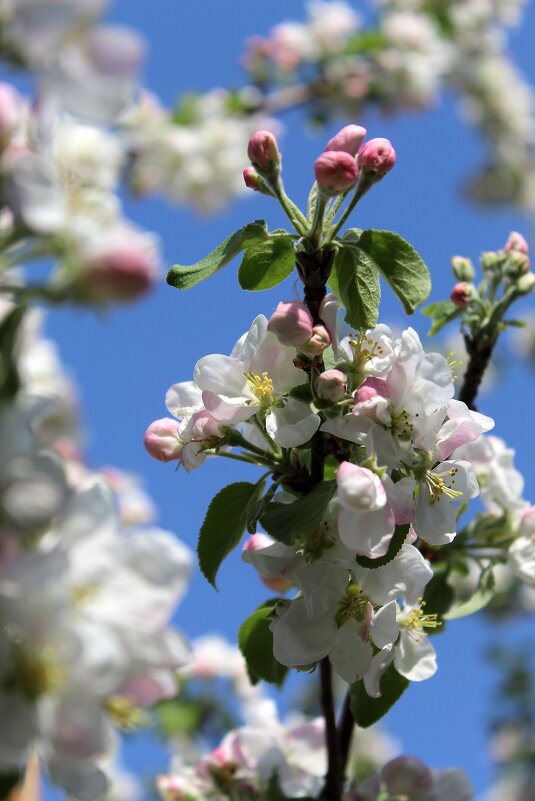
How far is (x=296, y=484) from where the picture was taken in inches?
45.3

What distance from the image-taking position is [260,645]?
129 centimetres

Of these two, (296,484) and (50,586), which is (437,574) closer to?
(296,484)

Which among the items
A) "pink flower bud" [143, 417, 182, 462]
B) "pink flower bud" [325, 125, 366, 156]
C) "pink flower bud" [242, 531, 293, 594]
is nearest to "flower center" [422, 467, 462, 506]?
"pink flower bud" [242, 531, 293, 594]

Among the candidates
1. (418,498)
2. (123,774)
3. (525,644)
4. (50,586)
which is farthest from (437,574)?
(123,774)

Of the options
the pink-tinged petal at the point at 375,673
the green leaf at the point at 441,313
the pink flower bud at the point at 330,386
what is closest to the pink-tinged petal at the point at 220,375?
the pink flower bud at the point at 330,386

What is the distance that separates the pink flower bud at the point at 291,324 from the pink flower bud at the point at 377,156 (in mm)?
218

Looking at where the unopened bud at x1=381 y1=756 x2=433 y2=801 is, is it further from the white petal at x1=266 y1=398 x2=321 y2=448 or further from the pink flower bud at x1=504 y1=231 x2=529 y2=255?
the pink flower bud at x1=504 y1=231 x2=529 y2=255

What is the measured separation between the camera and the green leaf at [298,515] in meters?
1.05

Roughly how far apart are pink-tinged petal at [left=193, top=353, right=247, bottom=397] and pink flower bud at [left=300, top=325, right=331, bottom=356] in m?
0.10

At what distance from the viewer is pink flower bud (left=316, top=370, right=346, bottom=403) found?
3.47 ft

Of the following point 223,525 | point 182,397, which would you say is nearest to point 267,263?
point 182,397

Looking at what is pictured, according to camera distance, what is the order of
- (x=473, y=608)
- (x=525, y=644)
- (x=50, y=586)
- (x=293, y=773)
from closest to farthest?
(x=50, y=586) < (x=473, y=608) < (x=293, y=773) < (x=525, y=644)

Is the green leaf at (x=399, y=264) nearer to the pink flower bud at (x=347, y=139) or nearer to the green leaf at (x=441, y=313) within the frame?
the pink flower bud at (x=347, y=139)

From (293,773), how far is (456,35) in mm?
6342
